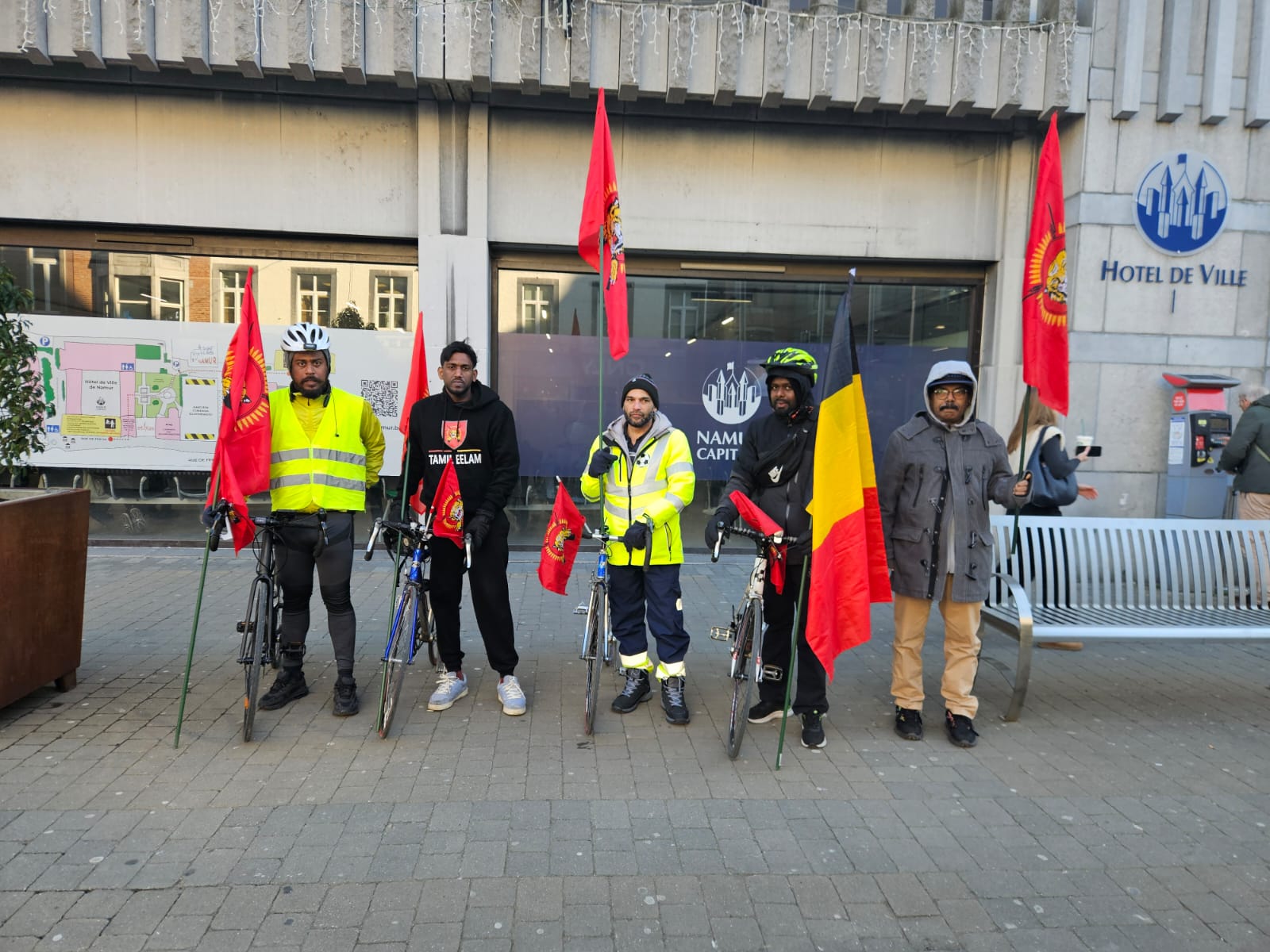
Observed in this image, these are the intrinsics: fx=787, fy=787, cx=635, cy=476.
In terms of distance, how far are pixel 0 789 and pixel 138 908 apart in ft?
4.54

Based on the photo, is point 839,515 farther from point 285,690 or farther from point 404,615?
point 285,690

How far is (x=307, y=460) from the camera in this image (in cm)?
435

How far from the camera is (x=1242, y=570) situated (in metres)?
5.20

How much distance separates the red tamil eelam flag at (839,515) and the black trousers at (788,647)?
22cm

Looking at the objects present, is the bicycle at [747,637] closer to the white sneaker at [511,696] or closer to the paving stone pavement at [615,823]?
the paving stone pavement at [615,823]

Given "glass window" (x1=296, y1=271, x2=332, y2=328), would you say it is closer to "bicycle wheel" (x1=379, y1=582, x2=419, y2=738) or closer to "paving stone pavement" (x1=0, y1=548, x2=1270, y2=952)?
"paving stone pavement" (x1=0, y1=548, x2=1270, y2=952)

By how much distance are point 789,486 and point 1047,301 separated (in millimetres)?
1805

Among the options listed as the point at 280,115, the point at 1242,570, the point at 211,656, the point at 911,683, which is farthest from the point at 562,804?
the point at 280,115

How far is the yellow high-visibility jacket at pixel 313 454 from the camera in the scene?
14.2ft

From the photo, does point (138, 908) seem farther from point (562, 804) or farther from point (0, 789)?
point (562, 804)

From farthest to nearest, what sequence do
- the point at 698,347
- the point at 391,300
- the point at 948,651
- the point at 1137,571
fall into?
1. the point at 698,347
2. the point at 391,300
3. the point at 1137,571
4. the point at 948,651

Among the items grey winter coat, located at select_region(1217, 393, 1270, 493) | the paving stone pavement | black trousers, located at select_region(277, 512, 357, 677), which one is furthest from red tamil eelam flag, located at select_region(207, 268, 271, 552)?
grey winter coat, located at select_region(1217, 393, 1270, 493)

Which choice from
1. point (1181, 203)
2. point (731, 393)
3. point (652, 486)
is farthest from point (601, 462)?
point (1181, 203)

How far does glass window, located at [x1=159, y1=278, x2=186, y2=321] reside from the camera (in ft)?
28.9
